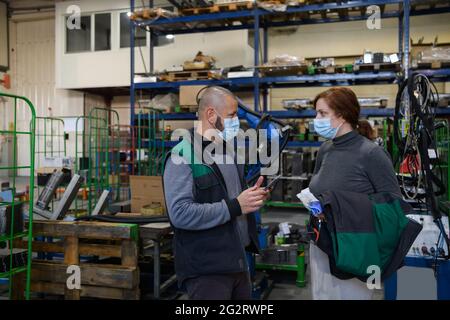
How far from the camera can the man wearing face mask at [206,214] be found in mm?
1854

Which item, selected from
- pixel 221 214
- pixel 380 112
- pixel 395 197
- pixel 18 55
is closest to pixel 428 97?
pixel 395 197

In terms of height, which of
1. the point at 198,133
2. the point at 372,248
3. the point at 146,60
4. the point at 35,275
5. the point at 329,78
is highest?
the point at 146,60

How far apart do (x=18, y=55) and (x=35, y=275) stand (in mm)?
10741

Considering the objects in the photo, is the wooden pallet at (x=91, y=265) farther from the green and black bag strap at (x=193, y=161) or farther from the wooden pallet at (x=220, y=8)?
the wooden pallet at (x=220, y=8)

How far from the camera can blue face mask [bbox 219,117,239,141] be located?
2.15 m

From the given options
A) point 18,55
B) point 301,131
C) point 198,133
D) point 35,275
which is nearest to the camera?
point 198,133

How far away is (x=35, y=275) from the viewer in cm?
373

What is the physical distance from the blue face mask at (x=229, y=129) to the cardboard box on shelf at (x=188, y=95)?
5.06 m

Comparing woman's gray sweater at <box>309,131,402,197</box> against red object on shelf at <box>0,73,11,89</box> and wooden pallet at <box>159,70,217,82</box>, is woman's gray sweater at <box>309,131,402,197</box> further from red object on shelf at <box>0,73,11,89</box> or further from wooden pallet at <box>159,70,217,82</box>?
red object on shelf at <box>0,73,11,89</box>

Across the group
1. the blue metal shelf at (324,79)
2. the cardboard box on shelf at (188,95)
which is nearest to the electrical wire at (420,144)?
the blue metal shelf at (324,79)

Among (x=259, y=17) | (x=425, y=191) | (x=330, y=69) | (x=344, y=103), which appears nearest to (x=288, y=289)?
(x=425, y=191)

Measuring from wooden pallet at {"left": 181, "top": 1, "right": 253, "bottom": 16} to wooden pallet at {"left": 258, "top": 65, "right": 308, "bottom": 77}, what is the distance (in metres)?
1.14

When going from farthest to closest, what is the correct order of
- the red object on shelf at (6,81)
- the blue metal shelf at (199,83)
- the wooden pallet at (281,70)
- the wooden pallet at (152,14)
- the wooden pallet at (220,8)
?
1. the red object on shelf at (6,81)
2. the wooden pallet at (152,14)
3. the blue metal shelf at (199,83)
4. the wooden pallet at (220,8)
5. the wooden pallet at (281,70)

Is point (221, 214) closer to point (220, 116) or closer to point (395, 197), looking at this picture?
point (220, 116)
